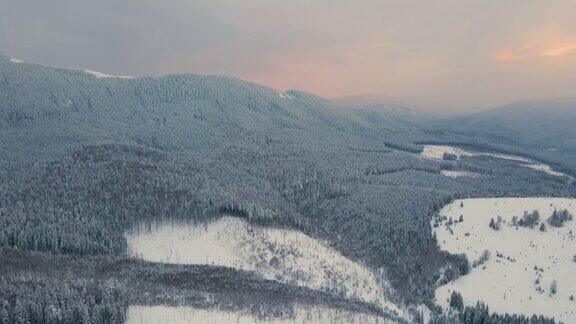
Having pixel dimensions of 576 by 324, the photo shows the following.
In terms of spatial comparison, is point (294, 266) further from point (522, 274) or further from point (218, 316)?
point (522, 274)

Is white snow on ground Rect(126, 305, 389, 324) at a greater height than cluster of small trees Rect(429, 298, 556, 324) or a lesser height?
lesser

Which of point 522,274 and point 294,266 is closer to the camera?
point 522,274

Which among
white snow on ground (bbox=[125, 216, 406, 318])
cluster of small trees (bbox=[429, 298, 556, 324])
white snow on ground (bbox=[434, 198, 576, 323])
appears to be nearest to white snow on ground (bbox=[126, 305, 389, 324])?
cluster of small trees (bbox=[429, 298, 556, 324])

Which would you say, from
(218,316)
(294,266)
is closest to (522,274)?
(294,266)

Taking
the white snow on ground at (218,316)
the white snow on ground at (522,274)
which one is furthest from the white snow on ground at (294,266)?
the white snow on ground at (522,274)

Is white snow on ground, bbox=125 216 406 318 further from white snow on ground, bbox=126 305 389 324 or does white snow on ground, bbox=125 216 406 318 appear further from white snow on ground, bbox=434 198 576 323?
white snow on ground, bbox=434 198 576 323

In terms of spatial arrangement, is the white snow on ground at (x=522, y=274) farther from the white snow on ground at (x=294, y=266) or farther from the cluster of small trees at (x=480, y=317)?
the white snow on ground at (x=294, y=266)

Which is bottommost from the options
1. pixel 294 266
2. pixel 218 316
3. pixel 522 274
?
pixel 218 316

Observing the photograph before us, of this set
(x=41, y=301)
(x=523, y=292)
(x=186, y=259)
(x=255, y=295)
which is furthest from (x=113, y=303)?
(x=523, y=292)
